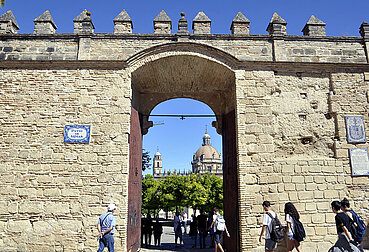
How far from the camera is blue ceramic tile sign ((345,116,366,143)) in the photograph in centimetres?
715

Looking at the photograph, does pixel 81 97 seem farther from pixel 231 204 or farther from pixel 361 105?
pixel 361 105

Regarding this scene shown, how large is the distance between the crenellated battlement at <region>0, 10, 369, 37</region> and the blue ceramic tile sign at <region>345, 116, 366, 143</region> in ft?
7.71

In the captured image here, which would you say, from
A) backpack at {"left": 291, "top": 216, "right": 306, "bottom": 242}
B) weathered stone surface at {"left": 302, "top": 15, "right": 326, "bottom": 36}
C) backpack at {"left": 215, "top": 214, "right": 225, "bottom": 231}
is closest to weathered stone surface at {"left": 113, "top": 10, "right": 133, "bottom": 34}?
weathered stone surface at {"left": 302, "top": 15, "right": 326, "bottom": 36}

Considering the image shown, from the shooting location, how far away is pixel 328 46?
25.1ft

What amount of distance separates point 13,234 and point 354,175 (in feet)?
25.7

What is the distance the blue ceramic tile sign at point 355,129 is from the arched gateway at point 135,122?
0.02m

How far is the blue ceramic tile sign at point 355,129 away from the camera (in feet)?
23.5

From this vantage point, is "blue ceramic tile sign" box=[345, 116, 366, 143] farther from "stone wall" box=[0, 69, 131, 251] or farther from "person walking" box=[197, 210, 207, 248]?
"stone wall" box=[0, 69, 131, 251]

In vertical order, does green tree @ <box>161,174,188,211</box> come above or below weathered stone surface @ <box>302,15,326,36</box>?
below

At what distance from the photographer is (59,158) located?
22.4 feet

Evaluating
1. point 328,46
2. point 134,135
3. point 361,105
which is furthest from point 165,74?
point 361,105

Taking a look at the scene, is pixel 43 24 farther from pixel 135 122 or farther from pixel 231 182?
pixel 231 182

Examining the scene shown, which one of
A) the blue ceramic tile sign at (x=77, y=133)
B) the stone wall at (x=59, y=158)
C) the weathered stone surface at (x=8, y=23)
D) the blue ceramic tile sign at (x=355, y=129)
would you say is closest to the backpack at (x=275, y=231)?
the stone wall at (x=59, y=158)

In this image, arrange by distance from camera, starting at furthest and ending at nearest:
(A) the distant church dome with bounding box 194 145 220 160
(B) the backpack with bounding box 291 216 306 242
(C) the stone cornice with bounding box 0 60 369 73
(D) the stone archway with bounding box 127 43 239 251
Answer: (A) the distant church dome with bounding box 194 145 220 160 < (D) the stone archway with bounding box 127 43 239 251 < (C) the stone cornice with bounding box 0 60 369 73 < (B) the backpack with bounding box 291 216 306 242
